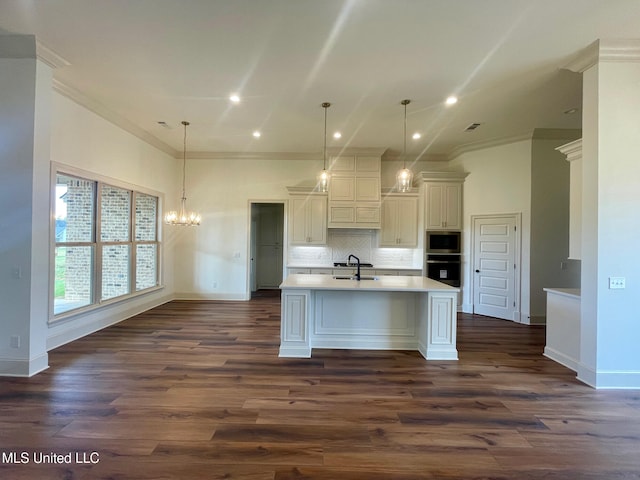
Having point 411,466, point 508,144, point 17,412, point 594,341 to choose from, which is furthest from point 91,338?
point 508,144

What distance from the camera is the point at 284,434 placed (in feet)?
7.70

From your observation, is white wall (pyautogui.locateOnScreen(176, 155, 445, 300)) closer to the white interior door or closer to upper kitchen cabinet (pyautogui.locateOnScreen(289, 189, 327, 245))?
upper kitchen cabinet (pyautogui.locateOnScreen(289, 189, 327, 245))

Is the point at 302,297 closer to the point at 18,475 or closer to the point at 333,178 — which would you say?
the point at 18,475

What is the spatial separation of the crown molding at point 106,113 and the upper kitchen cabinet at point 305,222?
2.94 m

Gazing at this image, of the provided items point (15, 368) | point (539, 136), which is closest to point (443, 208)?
point (539, 136)

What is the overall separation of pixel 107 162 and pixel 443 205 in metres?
6.22

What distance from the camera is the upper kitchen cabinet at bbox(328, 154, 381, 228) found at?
6.80m

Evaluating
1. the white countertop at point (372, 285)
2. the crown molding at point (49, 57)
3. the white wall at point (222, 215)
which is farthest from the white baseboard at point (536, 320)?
the crown molding at point (49, 57)

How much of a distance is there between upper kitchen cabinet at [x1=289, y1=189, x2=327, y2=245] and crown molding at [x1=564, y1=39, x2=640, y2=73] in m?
4.67

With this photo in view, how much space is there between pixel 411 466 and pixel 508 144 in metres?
5.88

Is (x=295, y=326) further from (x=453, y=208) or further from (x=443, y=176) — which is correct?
(x=443, y=176)

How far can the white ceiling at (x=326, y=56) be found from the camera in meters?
2.69

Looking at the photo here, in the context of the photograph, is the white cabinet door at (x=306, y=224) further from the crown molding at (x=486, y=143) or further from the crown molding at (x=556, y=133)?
the crown molding at (x=556, y=133)

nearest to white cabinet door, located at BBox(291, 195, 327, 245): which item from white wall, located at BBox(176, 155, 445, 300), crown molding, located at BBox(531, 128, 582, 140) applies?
white wall, located at BBox(176, 155, 445, 300)
